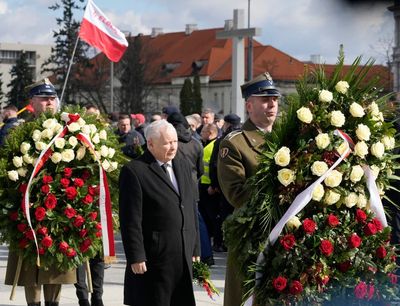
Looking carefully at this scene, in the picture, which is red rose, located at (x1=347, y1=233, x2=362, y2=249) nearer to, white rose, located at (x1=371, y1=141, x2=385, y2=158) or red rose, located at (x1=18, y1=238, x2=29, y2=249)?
white rose, located at (x1=371, y1=141, x2=385, y2=158)

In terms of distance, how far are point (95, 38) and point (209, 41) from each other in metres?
93.6

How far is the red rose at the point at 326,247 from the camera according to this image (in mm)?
5746

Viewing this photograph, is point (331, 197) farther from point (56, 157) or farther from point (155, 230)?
point (56, 157)

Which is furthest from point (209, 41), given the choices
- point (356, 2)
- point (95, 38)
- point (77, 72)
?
point (356, 2)

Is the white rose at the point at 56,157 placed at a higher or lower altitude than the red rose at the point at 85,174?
higher

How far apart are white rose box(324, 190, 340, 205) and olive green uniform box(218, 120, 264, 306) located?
1.79 feet

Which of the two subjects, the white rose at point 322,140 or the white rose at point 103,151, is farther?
the white rose at point 103,151

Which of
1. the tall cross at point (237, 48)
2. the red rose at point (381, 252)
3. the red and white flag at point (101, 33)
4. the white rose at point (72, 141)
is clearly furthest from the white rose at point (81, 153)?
the tall cross at point (237, 48)

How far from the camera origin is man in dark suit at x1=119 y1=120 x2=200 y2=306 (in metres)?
6.59

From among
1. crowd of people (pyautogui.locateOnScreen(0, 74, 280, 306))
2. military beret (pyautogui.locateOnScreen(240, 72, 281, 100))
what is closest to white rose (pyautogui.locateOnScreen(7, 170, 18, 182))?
crowd of people (pyautogui.locateOnScreen(0, 74, 280, 306))

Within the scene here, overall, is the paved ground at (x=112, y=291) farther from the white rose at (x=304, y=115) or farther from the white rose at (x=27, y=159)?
the white rose at (x=304, y=115)

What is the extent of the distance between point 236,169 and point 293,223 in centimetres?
77

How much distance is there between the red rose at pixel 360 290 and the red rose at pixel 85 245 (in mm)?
3420

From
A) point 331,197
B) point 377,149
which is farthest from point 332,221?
point 377,149
